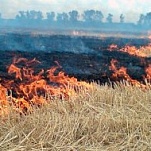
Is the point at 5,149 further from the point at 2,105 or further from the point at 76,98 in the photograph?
the point at 76,98

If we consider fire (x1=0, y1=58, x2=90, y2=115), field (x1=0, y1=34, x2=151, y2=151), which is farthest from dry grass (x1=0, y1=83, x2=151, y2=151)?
fire (x1=0, y1=58, x2=90, y2=115)

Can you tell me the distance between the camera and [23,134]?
4234 millimetres

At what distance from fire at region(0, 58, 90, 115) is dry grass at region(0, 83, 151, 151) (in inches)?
14.4

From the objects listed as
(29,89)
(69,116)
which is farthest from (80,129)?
(29,89)

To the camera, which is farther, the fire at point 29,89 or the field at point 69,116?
the fire at point 29,89

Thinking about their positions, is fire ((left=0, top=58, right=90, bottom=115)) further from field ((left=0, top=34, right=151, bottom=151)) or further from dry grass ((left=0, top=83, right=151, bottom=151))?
dry grass ((left=0, top=83, right=151, bottom=151))

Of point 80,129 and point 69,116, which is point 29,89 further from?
point 80,129

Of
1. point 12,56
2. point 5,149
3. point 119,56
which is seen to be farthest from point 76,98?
point 119,56

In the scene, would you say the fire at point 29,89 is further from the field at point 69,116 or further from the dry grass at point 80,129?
the dry grass at point 80,129

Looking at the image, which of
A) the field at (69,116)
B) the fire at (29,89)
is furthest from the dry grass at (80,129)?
the fire at (29,89)

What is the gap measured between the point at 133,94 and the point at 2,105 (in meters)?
2.00

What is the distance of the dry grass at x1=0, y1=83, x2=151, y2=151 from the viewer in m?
4.02

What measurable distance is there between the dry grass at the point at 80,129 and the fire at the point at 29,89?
37cm

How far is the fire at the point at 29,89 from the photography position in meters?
5.40
